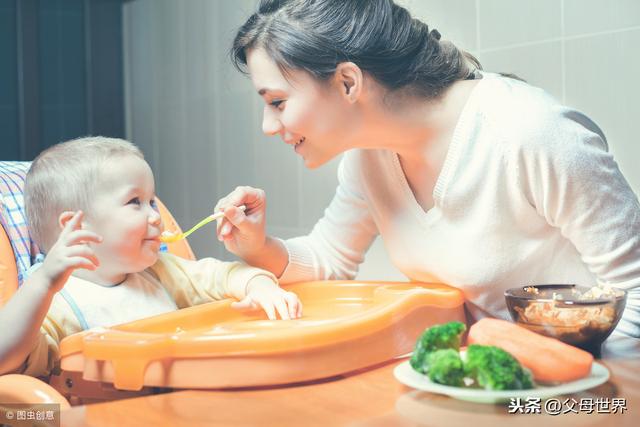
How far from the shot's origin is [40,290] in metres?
1.10

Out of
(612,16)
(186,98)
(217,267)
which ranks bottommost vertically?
(217,267)

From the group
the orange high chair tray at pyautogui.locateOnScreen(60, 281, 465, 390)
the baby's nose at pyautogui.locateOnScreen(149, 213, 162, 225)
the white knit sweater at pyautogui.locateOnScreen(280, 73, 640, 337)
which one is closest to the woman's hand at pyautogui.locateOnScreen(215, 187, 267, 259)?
the baby's nose at pyautogui.locateOnScreen(149, 213, 162, 225)

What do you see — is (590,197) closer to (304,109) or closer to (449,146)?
(449,146)

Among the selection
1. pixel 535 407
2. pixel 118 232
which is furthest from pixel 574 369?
pixel 118 232

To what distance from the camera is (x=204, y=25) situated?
3100 mm

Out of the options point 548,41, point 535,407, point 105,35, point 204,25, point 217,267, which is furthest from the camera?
point 105,35

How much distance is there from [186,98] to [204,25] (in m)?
0.32

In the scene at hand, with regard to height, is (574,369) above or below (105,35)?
below

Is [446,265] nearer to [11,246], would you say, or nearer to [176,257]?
[176,257]

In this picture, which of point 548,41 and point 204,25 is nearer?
point 548,41

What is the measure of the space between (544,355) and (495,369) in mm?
73

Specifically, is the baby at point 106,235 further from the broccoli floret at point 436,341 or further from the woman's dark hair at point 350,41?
the broccoli floret at point 436,341

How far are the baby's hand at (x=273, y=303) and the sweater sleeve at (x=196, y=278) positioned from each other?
0.11 meters

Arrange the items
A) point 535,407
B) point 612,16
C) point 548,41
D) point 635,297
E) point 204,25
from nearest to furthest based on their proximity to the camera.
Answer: point 535,407 → point 635,297 → point 612,16 → point 548,41 → point 204,25
